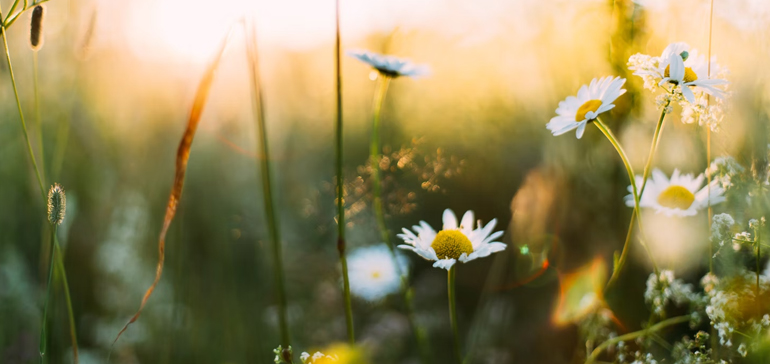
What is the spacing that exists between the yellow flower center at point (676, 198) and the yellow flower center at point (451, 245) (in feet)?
1.23

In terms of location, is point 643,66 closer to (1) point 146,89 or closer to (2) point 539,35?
(2) point 539,35

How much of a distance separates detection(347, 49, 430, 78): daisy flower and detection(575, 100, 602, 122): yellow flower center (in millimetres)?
347

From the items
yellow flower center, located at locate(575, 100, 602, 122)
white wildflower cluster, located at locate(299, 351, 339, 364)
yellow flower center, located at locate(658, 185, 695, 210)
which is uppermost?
yellow flower center, located at locate(575, 100, 602, 122)

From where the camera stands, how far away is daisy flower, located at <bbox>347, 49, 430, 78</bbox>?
0.83 metres

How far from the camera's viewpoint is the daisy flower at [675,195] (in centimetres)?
75

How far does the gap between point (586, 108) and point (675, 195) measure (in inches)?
11.8

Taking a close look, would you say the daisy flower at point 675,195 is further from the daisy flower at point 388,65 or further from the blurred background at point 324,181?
the daisy flower at point 388,65

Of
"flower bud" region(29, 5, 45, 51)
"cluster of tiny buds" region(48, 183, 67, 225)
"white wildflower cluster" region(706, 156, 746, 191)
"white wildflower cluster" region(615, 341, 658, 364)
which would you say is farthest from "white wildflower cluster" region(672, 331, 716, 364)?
"flower bud" region(29, 5, 45, 51)

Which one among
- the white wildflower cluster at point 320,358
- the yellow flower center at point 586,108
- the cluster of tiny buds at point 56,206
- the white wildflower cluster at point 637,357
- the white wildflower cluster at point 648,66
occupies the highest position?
the white wildflower cluster at point 648,66

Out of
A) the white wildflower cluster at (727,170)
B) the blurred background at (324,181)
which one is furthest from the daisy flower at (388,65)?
the white wildflower cluster at (727,170)

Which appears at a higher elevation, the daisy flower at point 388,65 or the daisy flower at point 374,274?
the daisy flower at point 388,65

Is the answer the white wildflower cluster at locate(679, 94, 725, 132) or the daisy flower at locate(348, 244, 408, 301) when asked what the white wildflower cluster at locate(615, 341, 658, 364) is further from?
the daisy flower at locate(348, 244, 408, 301)

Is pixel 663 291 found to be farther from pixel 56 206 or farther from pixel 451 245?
pixel 56 206

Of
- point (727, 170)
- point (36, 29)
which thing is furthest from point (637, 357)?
point (36, 29)
